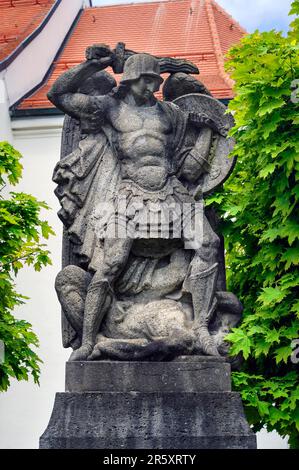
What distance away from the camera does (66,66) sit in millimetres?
25078

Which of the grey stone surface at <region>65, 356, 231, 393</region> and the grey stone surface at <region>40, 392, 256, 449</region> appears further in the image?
the grey stone surface at <region>65, 356, 231, 393</region>

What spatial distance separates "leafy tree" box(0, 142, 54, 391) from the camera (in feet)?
46.9

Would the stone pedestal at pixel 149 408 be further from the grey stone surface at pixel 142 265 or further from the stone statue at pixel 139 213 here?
the stone statue at pixel 139 213

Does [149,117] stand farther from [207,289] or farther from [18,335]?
[18,335]

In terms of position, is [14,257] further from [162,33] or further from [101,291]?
[162,33]

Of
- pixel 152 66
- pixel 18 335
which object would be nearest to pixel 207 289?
pixel 152 66

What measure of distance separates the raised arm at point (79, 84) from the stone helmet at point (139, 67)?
6.9 inches

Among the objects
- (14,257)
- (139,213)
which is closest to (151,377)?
(139,213)

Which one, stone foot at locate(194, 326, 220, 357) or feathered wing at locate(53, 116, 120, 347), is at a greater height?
feathered wing at locate(53, 116, 120, 347)

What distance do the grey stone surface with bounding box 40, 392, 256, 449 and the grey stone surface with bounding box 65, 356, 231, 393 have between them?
10 cm

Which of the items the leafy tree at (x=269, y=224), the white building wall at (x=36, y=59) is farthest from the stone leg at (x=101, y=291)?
the white building wall at (x=36, y=59)

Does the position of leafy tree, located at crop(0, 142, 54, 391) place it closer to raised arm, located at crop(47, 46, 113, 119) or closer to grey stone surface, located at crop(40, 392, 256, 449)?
raised arm, located at crop(47, 46, 113, 119)

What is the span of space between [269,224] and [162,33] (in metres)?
15.7

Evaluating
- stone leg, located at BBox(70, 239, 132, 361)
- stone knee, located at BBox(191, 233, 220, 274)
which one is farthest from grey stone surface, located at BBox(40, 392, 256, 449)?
stone knee, located at BBox(191, 233, 220, 274)
